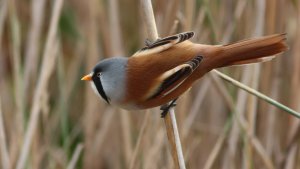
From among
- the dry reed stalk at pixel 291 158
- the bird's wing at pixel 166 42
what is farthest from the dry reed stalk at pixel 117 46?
the bird's wing at pixel 166 42

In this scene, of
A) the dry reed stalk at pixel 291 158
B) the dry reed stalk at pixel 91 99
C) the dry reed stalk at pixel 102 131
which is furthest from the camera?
the dry reed stalk at pixel 102 131

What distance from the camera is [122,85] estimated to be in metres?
1.65

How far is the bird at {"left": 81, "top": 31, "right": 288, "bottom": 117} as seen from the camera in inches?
63.6

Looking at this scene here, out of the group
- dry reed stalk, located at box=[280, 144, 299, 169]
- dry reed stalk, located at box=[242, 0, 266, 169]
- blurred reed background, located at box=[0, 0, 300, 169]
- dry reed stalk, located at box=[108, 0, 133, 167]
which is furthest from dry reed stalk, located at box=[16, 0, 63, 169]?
dry reed stalk, located at box=[280, 144, 299, 169]

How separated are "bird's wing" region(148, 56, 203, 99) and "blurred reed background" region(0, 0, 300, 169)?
0.16 meters

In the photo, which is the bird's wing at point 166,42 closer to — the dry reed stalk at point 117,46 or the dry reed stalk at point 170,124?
the dry reed stalk at point 170,124

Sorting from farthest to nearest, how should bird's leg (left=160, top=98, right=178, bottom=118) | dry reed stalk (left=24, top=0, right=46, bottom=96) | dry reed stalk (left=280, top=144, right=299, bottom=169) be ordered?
dry reed stalk (left=24, top=0, right=46, bottom=96), dry reed stalk (left=280, top=144, right=299, bottom=169), bird's leg (left=160, top=98, right=178, bottom=118)

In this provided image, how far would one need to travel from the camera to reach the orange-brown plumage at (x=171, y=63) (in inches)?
64.0

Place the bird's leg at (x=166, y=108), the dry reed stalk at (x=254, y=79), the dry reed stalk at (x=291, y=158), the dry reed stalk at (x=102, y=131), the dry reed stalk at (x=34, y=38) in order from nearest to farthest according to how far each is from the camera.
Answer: the bird's leg at (x=166, y=108) < the dry reed stalk at (x=254, y=79) < the dry reed stalk at (x=291, y=158) < the dry reed stalk at (x=34, y=38) < the dry reed stalk at (x=102, y=131)

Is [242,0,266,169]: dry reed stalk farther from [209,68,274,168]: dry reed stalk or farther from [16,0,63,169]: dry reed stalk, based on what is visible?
[16,0,63,169]: dry reed stalk

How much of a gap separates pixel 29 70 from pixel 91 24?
Answer: 0.30 m

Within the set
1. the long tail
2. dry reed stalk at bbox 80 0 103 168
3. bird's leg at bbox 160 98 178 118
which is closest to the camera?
the long tail

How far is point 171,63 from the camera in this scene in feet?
5.33

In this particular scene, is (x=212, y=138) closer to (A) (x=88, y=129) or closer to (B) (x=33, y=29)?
(A) (x=88, y=129)
